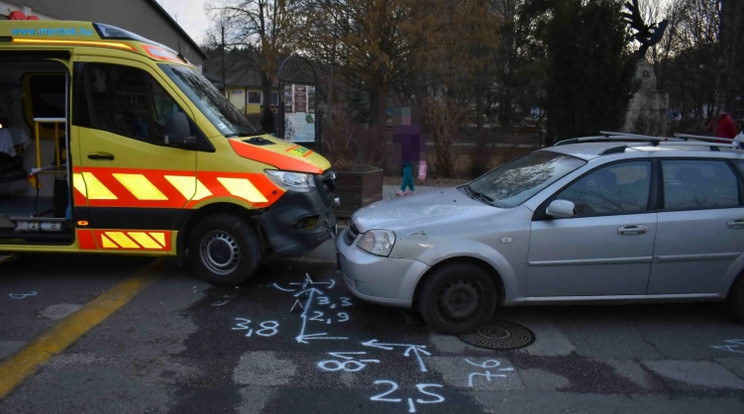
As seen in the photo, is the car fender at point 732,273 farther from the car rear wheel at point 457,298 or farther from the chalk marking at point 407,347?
the chalk marking at point 407,347

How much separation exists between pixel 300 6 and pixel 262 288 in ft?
50.6

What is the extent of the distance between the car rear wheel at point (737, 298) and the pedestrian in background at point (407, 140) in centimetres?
628

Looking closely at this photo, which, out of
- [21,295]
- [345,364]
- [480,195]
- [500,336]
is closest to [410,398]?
[345,364]

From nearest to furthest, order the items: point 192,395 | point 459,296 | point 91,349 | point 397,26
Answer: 1. point 192,395
2. point 91,349
3. point 459,296
4. point 397,26

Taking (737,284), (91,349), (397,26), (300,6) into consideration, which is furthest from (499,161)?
(91,349)

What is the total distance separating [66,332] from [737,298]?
5731 mm

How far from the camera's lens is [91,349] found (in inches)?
166

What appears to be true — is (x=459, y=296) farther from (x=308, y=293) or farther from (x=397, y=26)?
(x=397, y=26)

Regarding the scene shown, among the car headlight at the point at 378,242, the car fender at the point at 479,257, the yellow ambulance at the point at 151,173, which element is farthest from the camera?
the yellow ambulance at the point at 151,173

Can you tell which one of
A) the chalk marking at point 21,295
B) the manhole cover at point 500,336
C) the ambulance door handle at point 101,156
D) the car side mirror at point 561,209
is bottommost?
the manhole cover at point 500,336

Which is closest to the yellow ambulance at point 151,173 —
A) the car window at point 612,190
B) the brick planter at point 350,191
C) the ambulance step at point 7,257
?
the ambulance step at point 7,257

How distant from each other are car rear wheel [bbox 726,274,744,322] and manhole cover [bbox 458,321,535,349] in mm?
1859

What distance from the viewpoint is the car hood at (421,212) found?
15.2 ft

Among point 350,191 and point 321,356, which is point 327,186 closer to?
point 321,356
